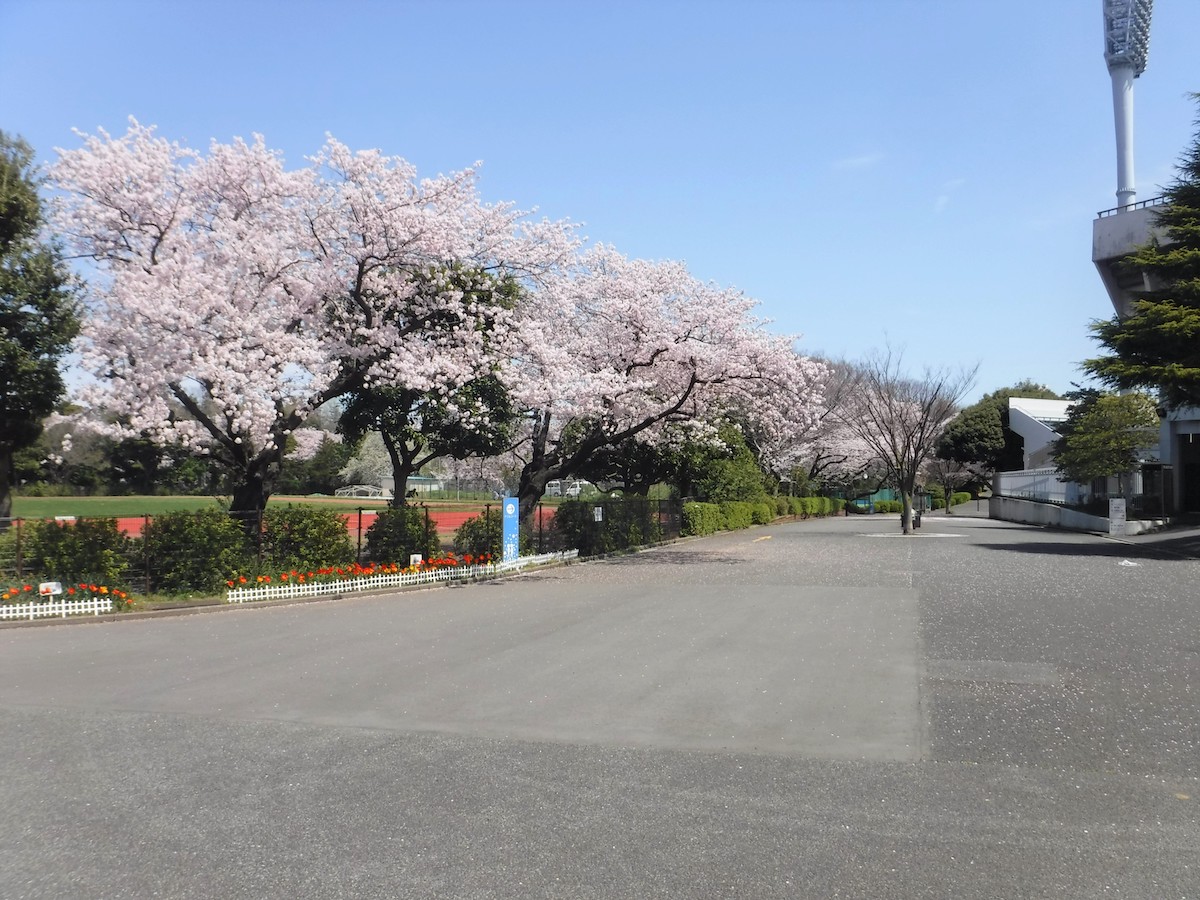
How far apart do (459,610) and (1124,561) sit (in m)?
15.8

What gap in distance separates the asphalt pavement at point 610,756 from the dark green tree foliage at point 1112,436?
22978 millimetres

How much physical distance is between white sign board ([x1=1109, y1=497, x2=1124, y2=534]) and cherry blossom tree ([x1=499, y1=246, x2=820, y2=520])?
13679 mm

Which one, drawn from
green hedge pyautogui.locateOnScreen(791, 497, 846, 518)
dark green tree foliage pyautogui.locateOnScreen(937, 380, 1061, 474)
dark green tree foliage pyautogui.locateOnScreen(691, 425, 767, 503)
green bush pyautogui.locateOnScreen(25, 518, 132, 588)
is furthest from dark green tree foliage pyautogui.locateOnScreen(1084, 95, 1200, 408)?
dark green tree foliage pyautogui.locateOnScreen(937, 380, 1061, 474)

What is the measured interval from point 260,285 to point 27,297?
3934 mm

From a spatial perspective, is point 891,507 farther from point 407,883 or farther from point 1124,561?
point 407,883

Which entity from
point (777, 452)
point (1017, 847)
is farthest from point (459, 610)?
point (777, 452)

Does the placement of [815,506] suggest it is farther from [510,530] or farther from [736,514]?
[510,530]

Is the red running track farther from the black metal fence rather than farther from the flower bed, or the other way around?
the flower bed

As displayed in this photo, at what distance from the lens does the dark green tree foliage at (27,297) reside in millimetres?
16172

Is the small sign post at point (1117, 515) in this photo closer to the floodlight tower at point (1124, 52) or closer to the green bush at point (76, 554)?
the green bush at point (76, 554)

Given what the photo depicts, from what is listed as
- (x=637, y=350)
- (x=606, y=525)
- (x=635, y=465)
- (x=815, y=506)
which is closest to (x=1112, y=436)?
(x=635, y=465)

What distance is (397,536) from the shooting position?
18344 mm

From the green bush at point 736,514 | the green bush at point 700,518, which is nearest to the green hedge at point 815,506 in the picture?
the green bush at point 736,514

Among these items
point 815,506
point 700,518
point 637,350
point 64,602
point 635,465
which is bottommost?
point 815,506
